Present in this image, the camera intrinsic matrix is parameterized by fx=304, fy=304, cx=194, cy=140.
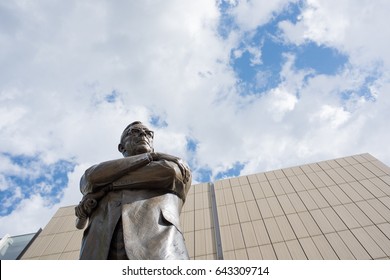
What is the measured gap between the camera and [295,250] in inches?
376

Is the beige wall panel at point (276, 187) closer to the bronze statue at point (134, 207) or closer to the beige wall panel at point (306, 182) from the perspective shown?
the beige wall panel at point (306, 182)

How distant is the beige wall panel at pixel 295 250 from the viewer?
30.3ft

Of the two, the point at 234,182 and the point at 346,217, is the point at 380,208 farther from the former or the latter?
the point at 234,182

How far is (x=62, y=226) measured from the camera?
44.0 ft

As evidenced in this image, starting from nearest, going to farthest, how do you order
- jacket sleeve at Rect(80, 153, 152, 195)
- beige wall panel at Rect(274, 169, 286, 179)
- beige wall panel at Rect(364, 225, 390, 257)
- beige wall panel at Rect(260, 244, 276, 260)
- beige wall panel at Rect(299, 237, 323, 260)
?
jacket sleeve at Rect(80, 153, 152, 195), beige wall panel at Rect(364, 225, 390, 257), beige wall panel at Rect(299, 237, 323, 260), beige wall panel at Rect(260, 244, 276, 260), beige wall panel at Rect(274, 169, 286, 179)

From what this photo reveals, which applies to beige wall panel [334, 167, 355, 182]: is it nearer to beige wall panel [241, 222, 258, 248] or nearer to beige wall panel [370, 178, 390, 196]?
beige wall panel [370, 178, 390, 196]

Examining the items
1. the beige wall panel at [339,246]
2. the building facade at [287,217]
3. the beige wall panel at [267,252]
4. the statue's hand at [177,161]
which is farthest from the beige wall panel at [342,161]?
the statue's hand at [177,161]

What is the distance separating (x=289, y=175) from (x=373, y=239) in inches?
200

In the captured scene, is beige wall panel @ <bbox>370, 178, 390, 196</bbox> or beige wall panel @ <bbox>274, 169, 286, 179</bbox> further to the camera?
beige wall panel @ <bbox>274, 169, 286, 179</bbox>

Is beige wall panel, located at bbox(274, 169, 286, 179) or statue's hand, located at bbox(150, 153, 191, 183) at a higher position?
statue's hand, located at bbox(150, 153, 191, 183)

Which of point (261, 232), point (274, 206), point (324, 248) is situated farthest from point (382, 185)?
point (261, 232)

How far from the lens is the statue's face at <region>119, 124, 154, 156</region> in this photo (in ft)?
11.6

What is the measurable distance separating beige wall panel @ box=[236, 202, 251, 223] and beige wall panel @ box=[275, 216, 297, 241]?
1133 mm

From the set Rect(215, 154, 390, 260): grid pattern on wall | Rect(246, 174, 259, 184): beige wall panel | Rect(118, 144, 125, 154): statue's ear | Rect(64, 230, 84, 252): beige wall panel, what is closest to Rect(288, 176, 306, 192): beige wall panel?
Rect(215, 154, 390, 260): grid pattern on wall
